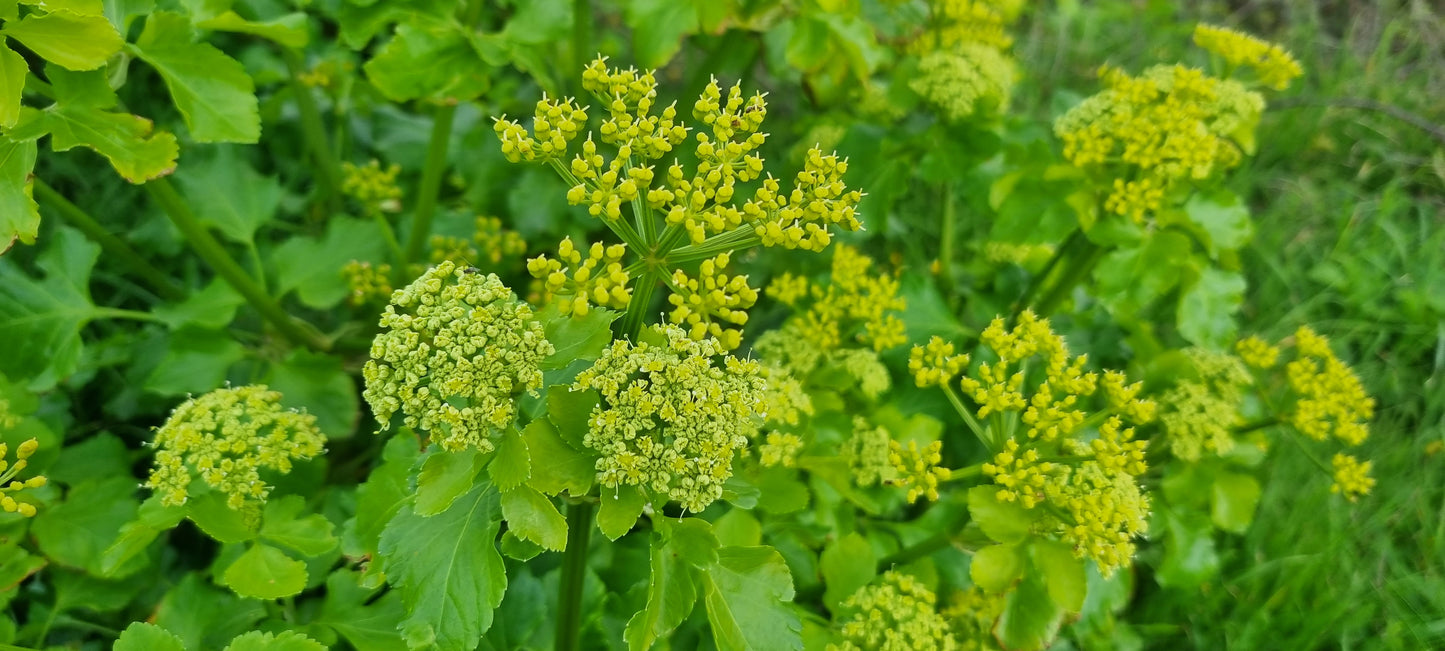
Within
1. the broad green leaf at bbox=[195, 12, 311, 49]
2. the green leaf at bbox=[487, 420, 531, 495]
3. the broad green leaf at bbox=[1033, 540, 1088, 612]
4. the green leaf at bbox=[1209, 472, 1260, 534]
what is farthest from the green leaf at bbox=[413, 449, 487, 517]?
the green leaf at bbox=[1209, 472, 1260, 534]

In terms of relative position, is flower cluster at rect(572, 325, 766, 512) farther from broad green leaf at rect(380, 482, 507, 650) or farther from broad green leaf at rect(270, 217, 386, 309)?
broad green leaf at rect(270, 217, 386, 309)

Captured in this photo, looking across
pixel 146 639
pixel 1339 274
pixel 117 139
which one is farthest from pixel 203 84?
pixel 1339 274

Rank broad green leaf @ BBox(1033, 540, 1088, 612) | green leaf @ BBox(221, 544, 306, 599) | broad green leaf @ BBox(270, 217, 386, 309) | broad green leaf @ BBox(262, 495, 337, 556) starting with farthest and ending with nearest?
broad green leaf @ BBox(270, 217, 386, 309) < broad green leaf @ BBox(1033, 540, 1088, 612) < broad green leaf @ BBox(262, 495, 337, 556) < green leaf @ BBox(221, 544, 306, 599)

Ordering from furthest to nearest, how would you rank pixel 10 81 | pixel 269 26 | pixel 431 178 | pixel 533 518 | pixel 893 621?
pixel 431 178, pixel 269 26, pixel 893 621, pixel 10 81, pixel 533 518

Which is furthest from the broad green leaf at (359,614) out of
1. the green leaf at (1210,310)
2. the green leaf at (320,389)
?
the green leaf at (1210,310)

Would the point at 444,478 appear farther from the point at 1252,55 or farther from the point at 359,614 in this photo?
the point at 1252,55

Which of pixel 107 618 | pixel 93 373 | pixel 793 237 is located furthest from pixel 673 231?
pixel 93 373
